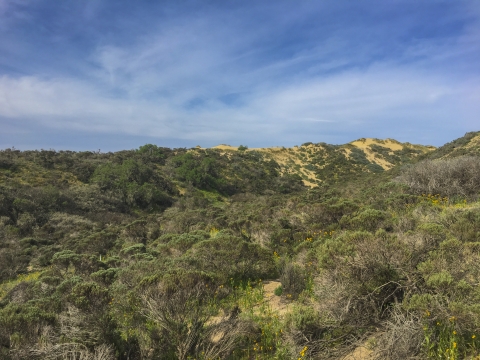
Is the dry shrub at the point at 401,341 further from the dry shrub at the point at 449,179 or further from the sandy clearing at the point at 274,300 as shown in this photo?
the dry shrub at the point at 449,179

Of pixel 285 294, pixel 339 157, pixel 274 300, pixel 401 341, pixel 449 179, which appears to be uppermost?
pixel 339 157

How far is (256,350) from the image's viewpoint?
4.31 meters

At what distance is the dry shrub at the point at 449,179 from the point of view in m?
12.1

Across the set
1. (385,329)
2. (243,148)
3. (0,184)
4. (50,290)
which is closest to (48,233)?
(0,184)

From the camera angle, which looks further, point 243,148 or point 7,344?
point 243,148

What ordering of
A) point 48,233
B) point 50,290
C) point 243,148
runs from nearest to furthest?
point 50,290 < point 48,233 < point 243,148

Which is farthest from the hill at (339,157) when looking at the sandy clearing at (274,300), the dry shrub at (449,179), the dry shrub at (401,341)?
the dry shrub at (401,341)

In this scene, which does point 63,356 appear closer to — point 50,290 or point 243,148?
point 50,290

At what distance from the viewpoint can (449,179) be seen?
12.7 metres

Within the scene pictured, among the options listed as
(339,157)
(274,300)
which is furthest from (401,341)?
(339,157)

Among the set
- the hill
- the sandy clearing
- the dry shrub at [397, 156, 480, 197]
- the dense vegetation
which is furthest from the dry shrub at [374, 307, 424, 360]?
the hill

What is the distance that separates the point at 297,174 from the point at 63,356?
42.0m

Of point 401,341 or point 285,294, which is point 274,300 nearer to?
point 285,294

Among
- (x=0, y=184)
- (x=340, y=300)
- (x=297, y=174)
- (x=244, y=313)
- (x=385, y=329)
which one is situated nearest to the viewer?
(x=385, y=329)
